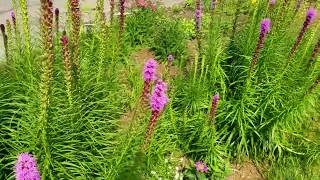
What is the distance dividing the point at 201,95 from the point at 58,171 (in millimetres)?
1909

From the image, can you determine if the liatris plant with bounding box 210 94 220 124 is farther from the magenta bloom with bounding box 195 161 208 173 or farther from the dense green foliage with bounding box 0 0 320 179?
the magenta bloom with bounding box 195 161 208 173

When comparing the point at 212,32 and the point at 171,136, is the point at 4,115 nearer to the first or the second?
the point at 171,136

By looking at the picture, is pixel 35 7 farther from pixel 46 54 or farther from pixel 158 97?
pixel 158 97

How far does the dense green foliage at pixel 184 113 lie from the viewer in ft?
12.2

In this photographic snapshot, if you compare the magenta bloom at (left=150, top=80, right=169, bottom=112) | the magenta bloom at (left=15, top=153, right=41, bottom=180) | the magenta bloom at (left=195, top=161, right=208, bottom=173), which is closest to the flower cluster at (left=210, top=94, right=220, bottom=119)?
the magenta bloom at (left=195, top=161, right=208, bottom=173)

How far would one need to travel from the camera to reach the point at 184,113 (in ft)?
14.9

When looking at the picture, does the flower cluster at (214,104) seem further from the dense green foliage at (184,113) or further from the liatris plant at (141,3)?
the liatris plant at (141,3)

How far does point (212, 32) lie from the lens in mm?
5203

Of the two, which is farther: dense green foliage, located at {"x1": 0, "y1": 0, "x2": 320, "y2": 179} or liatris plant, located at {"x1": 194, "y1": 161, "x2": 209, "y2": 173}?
liatris plant, located at {"x1": 194, "y1": 161, "x2": 209, "y2": 173}

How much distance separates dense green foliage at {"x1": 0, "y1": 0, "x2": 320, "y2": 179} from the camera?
3709 millimetres

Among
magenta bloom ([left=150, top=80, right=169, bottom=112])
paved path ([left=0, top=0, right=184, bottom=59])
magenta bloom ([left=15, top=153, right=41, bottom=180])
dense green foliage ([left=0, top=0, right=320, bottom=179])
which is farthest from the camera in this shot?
paved path ([left=0, top=0, right=184, bottom=59])

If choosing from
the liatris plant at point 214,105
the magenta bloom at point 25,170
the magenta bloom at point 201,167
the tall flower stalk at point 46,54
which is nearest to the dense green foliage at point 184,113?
the magenta bloom at point 201,167

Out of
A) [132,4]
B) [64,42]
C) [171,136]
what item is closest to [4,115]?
[64,42]

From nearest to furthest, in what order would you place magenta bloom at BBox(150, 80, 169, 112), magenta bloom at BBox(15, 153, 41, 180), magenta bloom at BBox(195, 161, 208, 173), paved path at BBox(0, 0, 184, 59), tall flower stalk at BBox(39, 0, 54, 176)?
1. magenta bloom at BBox(15, 153, 41, 180)
2. tall flower stalk at BBox(39, 0, 54, 176)
3. magenta bloom at BBox(150, 80, 169, 112)
4. magenta bloom at BBox(195, 161, 208, 173)
5. paved path at BBox(0, 0, 184, 59)
